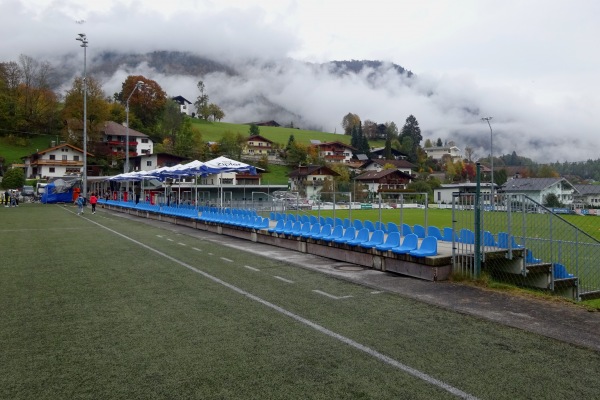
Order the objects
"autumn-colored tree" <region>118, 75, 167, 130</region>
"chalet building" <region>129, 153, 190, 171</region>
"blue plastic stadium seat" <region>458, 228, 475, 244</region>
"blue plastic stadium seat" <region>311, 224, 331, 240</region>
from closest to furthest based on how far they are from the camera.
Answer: "blue plastic stadium seat" <region>458, 228, 475, 244</region> < "blue plastic stadium seat" <region>311, 224, 331, 240</region> < "chalet building" <region>129, 153, 190, 171</region> < "autumn-colored tree" <region>118, 75, 167, 130</region>

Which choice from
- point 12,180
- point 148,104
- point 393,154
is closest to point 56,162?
point 12,180

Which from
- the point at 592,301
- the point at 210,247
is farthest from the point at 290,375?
the point at 210,247

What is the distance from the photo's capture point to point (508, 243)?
10.2m

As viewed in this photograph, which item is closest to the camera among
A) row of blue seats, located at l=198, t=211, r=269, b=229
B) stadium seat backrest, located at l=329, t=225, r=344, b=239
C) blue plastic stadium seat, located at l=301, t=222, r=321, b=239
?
stadium seat backrest, located at l=329, t=225, r=344, b=239

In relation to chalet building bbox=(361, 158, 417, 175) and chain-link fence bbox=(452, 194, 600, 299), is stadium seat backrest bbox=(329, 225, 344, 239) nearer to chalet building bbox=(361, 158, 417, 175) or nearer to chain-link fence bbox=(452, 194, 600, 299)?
chain-link fence bbox=(452, 194, 600, 299)

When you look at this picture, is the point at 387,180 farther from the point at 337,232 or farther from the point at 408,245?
the point at 408,245

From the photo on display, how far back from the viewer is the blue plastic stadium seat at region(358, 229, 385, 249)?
1214 centimetres

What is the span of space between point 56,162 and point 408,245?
8085cm

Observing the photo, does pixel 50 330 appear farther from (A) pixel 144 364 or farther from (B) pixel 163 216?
(B) pixel 163 216

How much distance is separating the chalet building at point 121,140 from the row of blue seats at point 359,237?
8068cm

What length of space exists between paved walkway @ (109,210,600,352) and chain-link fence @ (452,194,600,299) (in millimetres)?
982

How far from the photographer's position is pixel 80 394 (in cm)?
468

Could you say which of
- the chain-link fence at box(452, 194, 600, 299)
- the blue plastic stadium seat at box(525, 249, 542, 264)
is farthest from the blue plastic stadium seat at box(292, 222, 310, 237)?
the blue plastic stadium seat at box(525, 249, 542, 264)

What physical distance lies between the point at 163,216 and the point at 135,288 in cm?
2288
